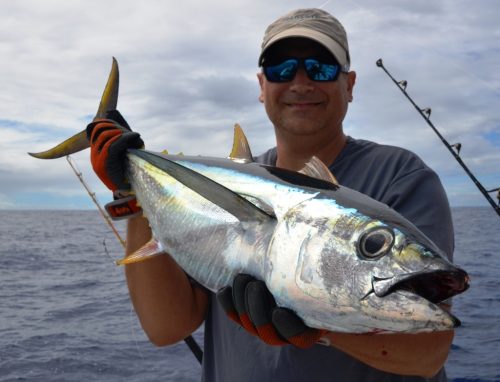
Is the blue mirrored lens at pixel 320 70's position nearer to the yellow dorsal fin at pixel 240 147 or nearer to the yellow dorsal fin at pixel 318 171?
the yellow dorsal fin at pixel 240 147

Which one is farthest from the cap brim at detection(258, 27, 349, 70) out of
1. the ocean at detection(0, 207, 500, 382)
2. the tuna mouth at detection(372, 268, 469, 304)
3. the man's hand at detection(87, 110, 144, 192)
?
the ocean at detection(0, 207, 500, 382)

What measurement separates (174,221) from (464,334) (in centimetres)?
708

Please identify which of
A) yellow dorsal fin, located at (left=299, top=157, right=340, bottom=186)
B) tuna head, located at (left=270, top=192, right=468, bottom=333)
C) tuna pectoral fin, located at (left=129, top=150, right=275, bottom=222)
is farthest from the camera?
yellow dorsal fin, located at (left=299, top=157, right=340, bottom=186)

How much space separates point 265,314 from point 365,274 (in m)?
0.44

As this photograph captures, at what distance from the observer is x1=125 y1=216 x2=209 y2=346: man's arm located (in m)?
2.67

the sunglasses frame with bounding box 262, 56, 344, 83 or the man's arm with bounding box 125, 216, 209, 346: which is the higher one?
the sunglasses frame with bounding box 262, 56, 344, 83

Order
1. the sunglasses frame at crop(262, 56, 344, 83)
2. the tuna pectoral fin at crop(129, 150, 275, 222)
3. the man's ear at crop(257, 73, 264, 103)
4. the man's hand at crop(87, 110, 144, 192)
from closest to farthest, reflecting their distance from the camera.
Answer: the tuna pectoral fin at crop(129, 150, 275, 222)
the man's hand at crop(87, 110, 144, 192)
the sunglasses frame at crop(262, 56, 344, 83)
the man's ear at crop(257, 73, 264, 103)

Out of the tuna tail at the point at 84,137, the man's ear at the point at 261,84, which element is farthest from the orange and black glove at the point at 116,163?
the man's ear at the point at 261,84

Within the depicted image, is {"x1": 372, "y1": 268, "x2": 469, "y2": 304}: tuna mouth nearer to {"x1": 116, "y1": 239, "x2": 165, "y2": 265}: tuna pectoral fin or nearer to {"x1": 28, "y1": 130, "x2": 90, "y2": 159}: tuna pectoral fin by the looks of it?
{"x1": 116, "y1": 239, "x2": 165, "y2": 265}: tuna pectoral fin

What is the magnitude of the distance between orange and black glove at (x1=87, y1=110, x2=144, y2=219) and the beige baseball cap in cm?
89

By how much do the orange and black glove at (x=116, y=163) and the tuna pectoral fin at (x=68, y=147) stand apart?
0.47 meters

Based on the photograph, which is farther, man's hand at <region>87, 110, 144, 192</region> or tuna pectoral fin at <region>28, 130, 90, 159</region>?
tuna pectoral fin at <region>28, 130, 90, 159</region>

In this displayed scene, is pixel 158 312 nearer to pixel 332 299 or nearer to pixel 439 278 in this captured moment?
pixel 332 299

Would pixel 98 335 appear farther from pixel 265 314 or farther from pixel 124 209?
pixel 265 314
